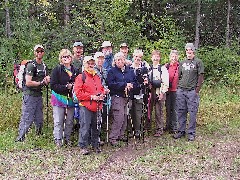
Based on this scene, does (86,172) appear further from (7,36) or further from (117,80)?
(7,36)

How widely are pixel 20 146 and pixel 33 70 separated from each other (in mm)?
1601

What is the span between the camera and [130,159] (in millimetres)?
7277

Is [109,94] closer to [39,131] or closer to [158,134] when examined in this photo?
[158,134]

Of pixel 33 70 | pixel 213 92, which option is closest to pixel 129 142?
pixel 33 70

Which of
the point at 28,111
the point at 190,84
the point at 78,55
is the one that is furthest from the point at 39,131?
the point at 190,84

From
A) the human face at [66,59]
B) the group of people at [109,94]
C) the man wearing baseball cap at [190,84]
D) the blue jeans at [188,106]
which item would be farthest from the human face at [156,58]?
the human face at [66,59]

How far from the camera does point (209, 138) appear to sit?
9.06m

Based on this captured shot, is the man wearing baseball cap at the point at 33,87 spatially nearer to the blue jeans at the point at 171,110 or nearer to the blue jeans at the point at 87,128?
the blue jeans at the point at 87,128

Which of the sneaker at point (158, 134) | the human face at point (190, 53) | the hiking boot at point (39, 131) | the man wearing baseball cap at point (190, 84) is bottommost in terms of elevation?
the sneaker at point (158, 134)

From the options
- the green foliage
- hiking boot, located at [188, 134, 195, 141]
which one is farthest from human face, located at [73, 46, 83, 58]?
the green foliage

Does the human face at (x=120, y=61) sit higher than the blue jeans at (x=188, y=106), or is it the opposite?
the human face at (x=120, y=61)

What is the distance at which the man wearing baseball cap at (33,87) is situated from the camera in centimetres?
809

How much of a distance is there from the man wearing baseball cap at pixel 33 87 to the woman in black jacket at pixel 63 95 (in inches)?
16.1

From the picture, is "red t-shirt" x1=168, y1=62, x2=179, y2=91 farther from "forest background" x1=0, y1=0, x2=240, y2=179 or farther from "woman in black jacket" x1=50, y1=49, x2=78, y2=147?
"woman in black jacket" x1=50, y1=49, x2=78, y2=147
